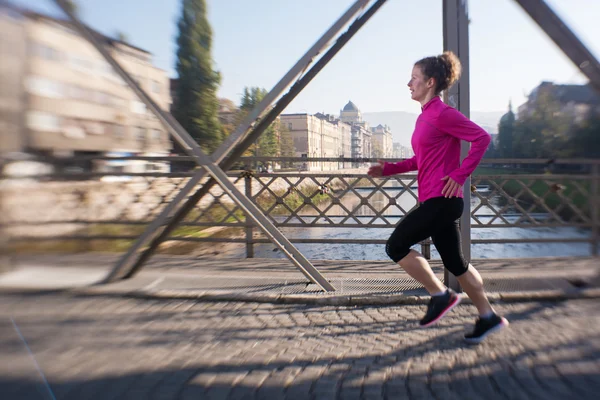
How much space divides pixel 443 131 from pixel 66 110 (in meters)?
2.66

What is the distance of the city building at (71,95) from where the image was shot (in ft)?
8.68

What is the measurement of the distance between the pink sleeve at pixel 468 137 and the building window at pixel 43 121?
8.64 ft

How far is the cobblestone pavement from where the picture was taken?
82.3 inches

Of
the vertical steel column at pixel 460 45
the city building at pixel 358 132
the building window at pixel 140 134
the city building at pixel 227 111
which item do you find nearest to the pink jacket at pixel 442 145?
the vertical steel column at pixel 460 45

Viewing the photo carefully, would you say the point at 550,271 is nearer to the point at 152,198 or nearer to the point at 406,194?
the point at 406,194

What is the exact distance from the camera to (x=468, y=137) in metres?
2.49

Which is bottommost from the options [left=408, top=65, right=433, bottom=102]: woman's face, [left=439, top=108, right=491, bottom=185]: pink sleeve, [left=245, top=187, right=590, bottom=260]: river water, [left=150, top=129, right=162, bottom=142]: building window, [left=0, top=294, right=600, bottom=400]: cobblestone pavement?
[left=0, top=294, right=600, bottom=400]: cobblestone pavement

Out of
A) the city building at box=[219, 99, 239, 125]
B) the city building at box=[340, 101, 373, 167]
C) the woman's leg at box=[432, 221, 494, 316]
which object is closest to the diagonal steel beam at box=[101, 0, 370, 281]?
the city building at box=[219, 99, 239, 125]

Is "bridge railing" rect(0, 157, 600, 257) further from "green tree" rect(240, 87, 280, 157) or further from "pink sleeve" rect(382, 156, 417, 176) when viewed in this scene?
"pink sleeve" rect(382, 156, 417, 176)

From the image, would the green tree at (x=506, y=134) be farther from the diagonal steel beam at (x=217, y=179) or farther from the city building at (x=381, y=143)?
the diagonal steel beam at (x=217, y=179)

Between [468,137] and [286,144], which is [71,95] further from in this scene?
[286,144]

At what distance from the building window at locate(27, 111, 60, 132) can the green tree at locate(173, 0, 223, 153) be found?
3.79 ft

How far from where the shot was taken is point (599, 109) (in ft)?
10.6

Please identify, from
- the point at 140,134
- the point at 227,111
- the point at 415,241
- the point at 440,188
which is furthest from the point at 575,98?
the point at 140,134
